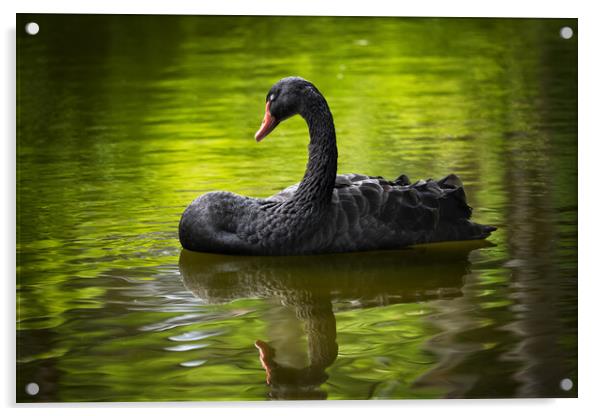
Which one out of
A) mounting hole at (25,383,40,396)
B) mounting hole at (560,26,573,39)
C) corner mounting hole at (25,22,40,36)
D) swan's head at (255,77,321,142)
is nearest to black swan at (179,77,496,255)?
swan's head at (255,77,321,142)

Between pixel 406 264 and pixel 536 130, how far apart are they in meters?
1.84

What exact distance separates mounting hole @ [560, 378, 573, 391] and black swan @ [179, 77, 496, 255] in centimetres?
151

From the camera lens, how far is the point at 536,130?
8.11 meters

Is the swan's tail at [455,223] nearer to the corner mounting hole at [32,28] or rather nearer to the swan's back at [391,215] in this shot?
the swan's back at [391,215]

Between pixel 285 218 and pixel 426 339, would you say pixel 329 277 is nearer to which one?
pixel 285 218

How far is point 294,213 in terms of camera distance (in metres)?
6.72

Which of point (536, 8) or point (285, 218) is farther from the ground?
point (536, 8)

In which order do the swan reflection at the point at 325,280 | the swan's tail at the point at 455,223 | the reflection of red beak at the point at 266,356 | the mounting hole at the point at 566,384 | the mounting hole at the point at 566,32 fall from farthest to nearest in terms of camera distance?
the swan's tail at the point at 455,223
the mounting hole at the point at 566,32
the swan reflection at the point at 325,280
the mounting hole at the point at 566,384
the reflection of red beak at the point at 266,356

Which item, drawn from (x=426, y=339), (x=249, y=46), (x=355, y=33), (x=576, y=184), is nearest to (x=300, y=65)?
(x=249, y=46)

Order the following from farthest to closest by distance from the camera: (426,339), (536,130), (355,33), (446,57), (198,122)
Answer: (198,122) → (536,130) → (446,57) → (355,33) → (426,339)

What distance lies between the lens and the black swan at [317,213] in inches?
264

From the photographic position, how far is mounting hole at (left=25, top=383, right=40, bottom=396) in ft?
17.8

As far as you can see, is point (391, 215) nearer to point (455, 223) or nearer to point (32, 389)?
point (455, 223)

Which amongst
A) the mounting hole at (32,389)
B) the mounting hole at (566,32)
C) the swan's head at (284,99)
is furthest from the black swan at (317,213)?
the mounting hole at (32,389)
